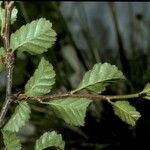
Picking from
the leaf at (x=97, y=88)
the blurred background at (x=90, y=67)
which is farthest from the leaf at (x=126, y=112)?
the blurred background at (x=90, y=67)

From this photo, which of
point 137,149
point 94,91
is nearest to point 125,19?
point 137,149

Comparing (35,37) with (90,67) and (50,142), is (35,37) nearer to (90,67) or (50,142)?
(50,142)

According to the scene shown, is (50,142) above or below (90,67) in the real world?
above

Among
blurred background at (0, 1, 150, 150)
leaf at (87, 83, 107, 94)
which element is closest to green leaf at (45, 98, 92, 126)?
leaf at (87, 83, 107, 94)

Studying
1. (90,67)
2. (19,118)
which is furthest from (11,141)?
(90,67)

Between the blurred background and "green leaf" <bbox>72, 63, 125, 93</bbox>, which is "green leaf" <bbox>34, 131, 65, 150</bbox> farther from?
the blurred background

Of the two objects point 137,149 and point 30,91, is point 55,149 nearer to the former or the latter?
point 30,91

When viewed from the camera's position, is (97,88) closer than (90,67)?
Yes
